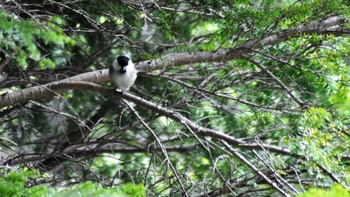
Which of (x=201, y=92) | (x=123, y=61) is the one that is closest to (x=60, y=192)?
(x=201, y=92)

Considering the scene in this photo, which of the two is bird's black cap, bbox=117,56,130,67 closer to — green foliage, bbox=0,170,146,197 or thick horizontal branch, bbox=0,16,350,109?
thick horizontal branch, bbox=0,16,350,109

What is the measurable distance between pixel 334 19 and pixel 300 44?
40cm

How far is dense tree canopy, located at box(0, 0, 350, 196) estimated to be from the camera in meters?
3.23

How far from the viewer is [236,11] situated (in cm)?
336

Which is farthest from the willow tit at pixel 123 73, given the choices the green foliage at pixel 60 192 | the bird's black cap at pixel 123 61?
the green foliage at pixel 60 192

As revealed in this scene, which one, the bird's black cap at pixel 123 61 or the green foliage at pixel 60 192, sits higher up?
the bird's black cap at pixel 123 61

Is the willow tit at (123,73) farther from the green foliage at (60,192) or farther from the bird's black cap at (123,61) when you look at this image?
the green foliage at (60,192)

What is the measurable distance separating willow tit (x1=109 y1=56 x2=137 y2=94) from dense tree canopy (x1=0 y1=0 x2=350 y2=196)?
76 mm

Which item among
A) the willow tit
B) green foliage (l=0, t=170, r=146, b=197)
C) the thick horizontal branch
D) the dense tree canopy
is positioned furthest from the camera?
the willow tit

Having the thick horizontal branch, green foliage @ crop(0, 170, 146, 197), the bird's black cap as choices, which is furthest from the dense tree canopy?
green foliage @ crop(0, 170, 146, 197)

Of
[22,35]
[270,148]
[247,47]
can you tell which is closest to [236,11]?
[247,47]

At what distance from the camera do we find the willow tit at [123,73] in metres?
4.02

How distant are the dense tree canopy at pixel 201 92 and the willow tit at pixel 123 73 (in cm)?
8

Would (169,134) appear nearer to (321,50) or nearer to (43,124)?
(43,124)
